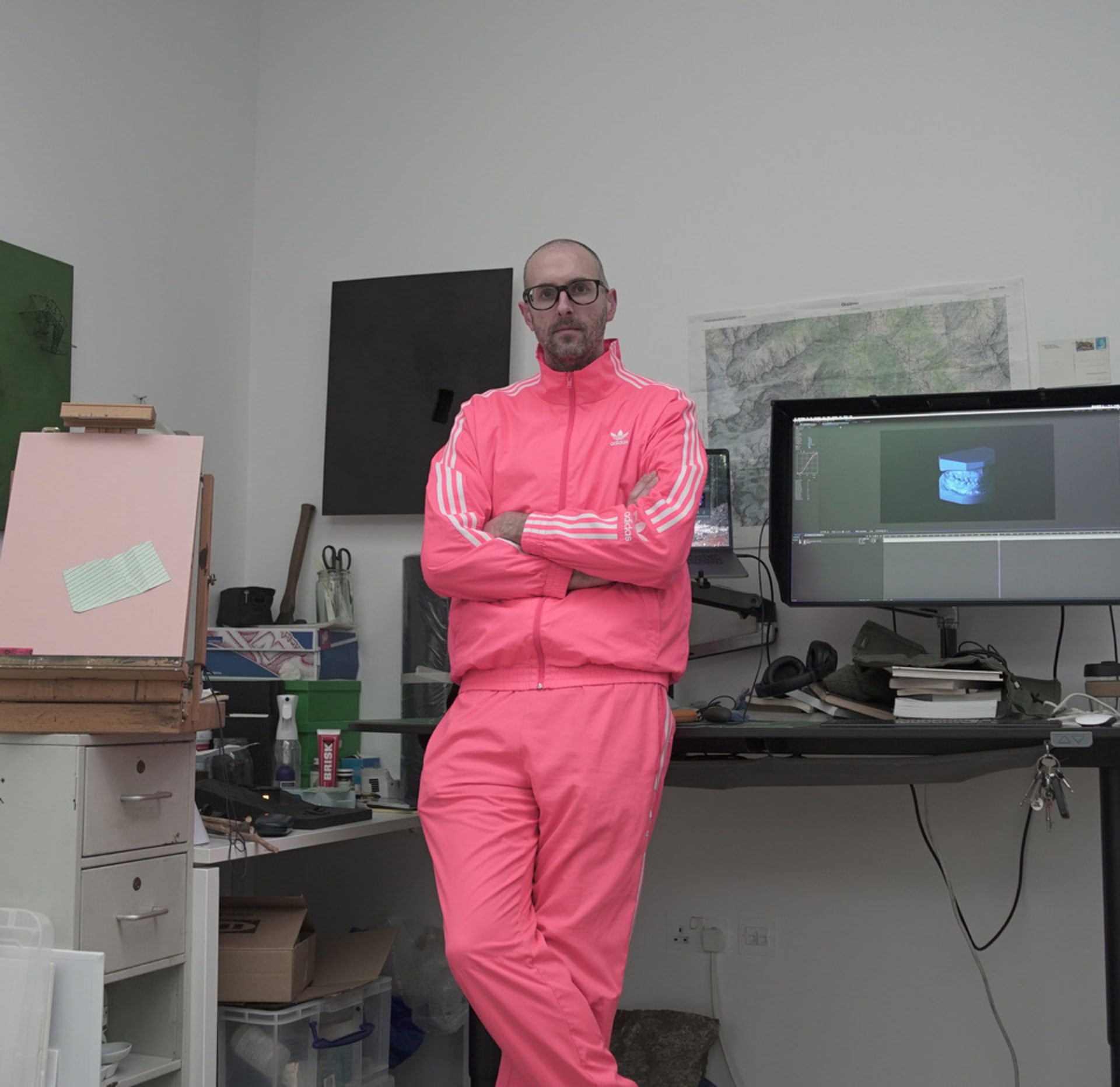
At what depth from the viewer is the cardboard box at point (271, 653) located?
312 centimetres

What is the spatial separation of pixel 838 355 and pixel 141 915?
198 cm

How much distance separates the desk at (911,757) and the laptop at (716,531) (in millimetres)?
540

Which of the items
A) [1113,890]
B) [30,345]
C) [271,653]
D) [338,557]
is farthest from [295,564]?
[1113,890]

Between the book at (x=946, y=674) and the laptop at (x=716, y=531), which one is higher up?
the laptop at (x=716, y=531)

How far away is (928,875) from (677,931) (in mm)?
613

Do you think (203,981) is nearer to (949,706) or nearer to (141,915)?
(141,915)

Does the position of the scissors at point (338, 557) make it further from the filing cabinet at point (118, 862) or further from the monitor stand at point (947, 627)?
the monitor stand at point (947, 627)

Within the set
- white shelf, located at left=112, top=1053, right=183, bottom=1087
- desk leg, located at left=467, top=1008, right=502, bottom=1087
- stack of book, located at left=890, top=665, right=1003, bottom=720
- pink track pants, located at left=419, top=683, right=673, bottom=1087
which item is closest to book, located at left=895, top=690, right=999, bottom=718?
stack of book, located at left=890, top=665, right=1003, bottom=720

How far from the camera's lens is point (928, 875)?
9.21 feet

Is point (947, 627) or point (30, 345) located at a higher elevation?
point (30, 345)

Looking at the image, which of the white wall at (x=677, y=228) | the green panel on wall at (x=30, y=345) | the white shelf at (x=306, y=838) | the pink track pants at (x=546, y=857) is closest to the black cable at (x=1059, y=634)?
the white wall at (x=677, y=228)

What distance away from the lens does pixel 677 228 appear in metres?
3.17

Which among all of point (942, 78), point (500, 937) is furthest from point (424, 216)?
point (500, 937)

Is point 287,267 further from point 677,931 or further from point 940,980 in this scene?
point 940,980
